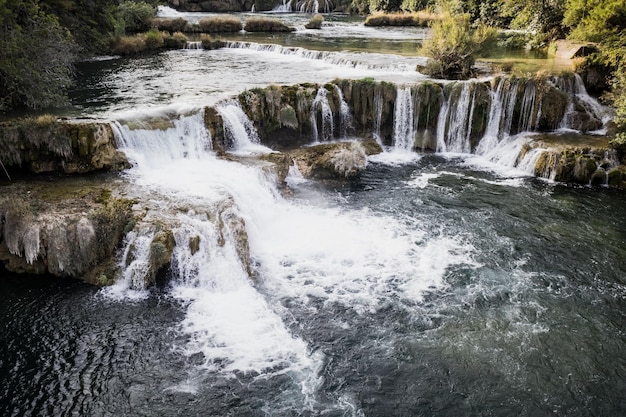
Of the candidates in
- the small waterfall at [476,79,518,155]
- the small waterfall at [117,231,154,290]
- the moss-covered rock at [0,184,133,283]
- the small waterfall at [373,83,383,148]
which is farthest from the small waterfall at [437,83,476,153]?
the moss-covered rock at [0,184,133,283]

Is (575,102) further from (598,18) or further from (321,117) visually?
(321,117)

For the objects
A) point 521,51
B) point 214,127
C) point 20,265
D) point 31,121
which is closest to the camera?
point 20,265

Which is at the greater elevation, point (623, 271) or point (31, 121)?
point (31, 121)

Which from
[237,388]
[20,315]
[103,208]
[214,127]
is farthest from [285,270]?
[214,127]

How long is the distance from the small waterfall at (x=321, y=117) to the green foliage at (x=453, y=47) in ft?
21.4

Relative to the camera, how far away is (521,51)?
1171 inches

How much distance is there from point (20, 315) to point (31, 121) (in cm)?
675

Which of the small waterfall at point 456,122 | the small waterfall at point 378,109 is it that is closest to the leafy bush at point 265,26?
the small waterfall at point 378,109

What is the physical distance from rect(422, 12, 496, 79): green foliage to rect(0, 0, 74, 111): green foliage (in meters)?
16.2

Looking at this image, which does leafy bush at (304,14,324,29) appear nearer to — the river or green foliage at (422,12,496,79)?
green foliage at (422,12,496,79)

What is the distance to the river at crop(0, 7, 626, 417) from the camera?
8.77 metres

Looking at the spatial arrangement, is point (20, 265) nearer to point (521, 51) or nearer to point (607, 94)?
point (607, 94)

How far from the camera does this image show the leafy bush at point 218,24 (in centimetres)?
4162

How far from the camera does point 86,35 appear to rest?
27.7 metres
